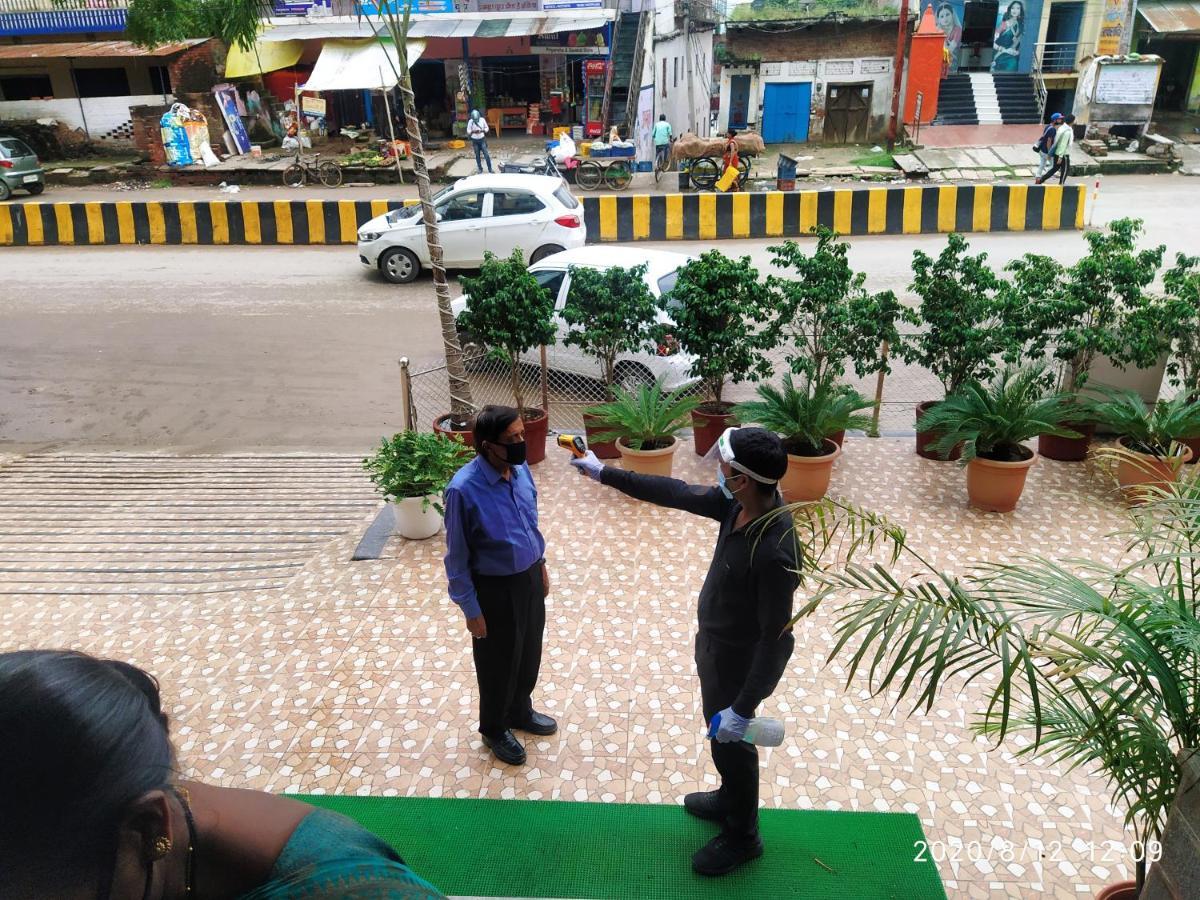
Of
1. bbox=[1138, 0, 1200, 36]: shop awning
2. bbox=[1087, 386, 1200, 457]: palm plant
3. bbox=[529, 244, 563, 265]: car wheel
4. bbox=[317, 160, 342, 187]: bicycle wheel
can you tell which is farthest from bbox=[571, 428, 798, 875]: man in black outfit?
bbox=[1138, 0, 1200, 36]: shop awning

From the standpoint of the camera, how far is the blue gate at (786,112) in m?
26.8

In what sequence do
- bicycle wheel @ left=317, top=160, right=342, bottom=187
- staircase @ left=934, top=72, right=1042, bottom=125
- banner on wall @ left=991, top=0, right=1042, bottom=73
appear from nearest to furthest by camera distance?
bicycle wheel @ left=317, top=160, right=342, bottom=187, staircase @ left=934, top=72, right=1042, bottom=125, banner on wall @ left=991, top=0, right=1042, bottom=73

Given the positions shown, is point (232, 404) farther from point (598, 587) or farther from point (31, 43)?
point (31, 43)

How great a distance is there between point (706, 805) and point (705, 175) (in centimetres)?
1717

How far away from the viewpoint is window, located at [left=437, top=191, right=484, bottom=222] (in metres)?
13.4

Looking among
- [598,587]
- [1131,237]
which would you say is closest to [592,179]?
[1131,237]

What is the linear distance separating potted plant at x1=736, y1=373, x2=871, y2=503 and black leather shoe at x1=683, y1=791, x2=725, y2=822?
130 inches

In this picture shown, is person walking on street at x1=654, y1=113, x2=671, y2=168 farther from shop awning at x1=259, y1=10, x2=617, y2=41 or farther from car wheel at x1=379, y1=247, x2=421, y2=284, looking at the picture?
car wheel at x1=379, y1=247, x2=421, y2=284

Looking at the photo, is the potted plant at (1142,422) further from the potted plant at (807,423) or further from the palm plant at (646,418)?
the palm plant at (646,418)

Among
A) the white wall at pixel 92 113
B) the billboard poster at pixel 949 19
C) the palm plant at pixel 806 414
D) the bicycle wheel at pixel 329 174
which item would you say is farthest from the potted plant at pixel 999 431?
the white wall at pixel 92 113

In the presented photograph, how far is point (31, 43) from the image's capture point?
86.8ft

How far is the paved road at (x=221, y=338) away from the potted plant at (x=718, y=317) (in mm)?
3288

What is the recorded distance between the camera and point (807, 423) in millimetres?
6914

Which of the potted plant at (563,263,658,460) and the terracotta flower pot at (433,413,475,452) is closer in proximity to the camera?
the terracotta flower pot at (433,413,475,452)
